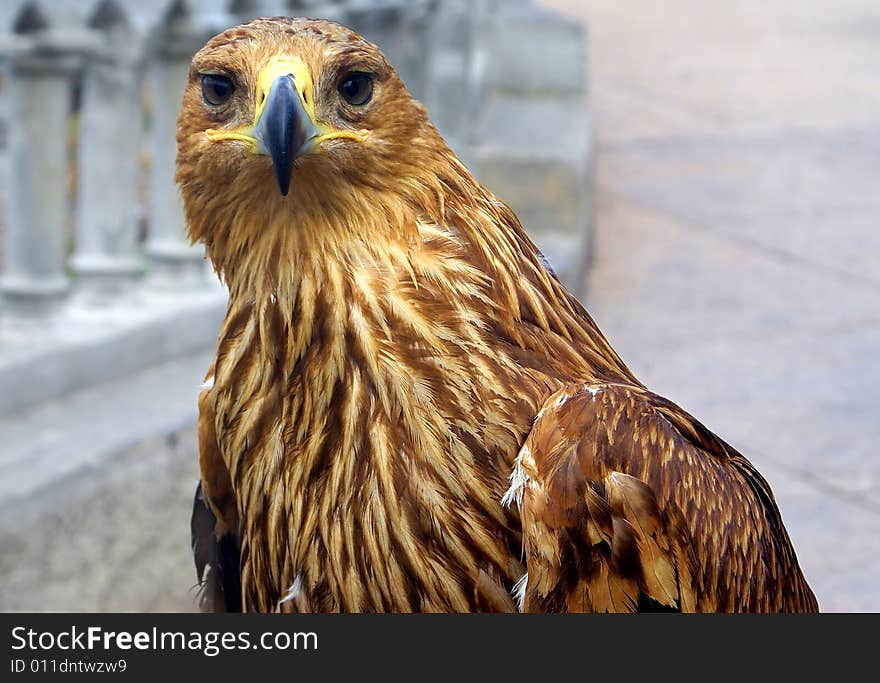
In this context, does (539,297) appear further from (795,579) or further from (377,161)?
(795,579)

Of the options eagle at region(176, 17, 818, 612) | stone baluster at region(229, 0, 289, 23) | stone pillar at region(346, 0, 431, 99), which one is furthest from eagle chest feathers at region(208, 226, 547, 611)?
stone pillar at region(346, 0, 431, 99)

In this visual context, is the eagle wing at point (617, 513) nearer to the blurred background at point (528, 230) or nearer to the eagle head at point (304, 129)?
the eagle head at point (304, 129)

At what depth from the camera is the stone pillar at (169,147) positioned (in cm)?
502

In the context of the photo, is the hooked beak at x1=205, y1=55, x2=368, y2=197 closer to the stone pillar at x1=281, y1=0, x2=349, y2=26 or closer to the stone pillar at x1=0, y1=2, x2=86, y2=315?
the stone pillar at x1=0, y1=2, x2=86, y2=315

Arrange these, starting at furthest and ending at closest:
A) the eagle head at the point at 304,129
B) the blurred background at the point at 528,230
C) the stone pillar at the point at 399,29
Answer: the stone pillar at the point at 399,29 → the blurred background at the point at 528,230 → the eagle head at the point at 304,129

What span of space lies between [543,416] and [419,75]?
4374 mm

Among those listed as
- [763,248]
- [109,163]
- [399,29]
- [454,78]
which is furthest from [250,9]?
[763,248]

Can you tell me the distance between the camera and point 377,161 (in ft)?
8.24

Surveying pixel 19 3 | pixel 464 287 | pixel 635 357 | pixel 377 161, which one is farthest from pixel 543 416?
pixel 635 357

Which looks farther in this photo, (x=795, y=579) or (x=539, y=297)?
(x=795, y=579)

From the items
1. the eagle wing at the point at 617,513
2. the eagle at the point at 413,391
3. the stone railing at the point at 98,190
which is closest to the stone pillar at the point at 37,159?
the stone railing at the point at 98,190

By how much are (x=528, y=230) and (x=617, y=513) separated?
189 inches

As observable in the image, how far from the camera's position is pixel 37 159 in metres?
4.75

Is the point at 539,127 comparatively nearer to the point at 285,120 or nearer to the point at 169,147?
the point at 169,147
